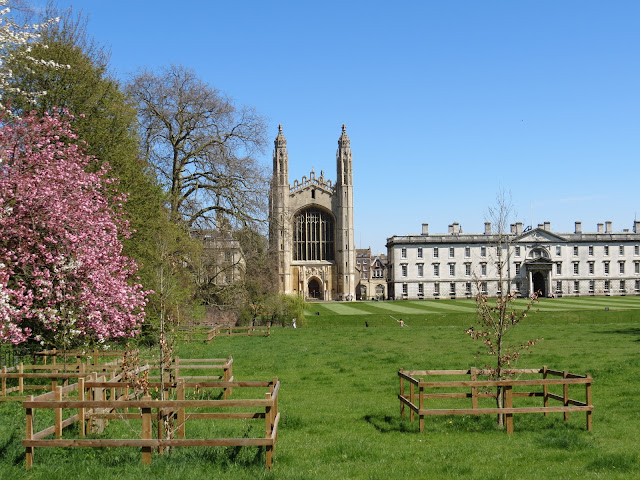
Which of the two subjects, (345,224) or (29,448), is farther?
(345,224)

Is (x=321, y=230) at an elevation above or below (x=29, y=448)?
above

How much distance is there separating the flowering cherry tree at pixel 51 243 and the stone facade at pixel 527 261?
91474 mm

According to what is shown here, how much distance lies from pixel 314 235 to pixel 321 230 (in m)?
1.44

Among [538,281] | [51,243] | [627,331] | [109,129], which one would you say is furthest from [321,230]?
[51,243]

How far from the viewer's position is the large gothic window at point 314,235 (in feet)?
357

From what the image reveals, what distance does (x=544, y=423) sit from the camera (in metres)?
12.6

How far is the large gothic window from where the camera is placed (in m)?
109

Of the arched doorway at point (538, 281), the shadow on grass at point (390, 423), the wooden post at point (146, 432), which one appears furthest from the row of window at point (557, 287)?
the wooden post at point (146, 432)

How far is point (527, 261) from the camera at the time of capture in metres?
105

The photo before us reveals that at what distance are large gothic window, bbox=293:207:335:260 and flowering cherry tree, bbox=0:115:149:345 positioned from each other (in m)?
89.7

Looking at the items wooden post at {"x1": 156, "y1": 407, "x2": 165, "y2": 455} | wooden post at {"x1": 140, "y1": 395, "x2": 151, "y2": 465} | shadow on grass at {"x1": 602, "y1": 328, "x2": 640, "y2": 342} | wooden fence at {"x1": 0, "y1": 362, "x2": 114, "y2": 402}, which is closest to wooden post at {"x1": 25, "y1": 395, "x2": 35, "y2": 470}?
wooden post at {"x1": 140, "y1": 395, "x2": 151, "y2": 465}

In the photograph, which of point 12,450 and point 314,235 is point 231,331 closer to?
point 12,450

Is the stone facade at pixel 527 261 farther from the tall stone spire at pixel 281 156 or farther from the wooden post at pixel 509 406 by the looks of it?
the wooden post at pixel 509 406

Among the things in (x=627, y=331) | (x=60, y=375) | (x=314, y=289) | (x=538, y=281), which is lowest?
(x=314, y=289)
